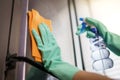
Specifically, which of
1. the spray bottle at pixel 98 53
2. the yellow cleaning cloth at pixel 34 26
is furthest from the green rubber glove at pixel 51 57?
the spray bottle at pixel 98 53

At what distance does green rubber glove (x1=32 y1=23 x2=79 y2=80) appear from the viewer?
78 centimetres

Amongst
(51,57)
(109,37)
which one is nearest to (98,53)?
(109,37)

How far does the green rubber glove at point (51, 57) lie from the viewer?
78 cm

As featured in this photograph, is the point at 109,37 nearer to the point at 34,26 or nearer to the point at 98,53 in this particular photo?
the point at 98,53

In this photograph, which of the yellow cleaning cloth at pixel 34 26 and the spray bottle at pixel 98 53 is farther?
the spray bottle at pixel 98 53

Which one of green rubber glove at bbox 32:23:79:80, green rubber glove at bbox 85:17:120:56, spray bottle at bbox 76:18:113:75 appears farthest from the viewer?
spray bottle at bbox 76:18:113:75

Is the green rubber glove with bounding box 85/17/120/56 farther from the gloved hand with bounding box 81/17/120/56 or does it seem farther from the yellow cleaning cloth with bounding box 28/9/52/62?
the yellow cleaning cloth with bounding box 28/9/52/62

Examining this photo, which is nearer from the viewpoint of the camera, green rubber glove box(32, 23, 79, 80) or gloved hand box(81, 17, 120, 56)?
green rubber glove box(32, 23, 79, 80)

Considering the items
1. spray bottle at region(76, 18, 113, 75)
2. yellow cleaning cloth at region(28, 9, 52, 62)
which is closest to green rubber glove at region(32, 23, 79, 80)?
yellow cleaning cloth at region(28, 9, 52, 62)

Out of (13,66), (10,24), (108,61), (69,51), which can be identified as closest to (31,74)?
(13,66)

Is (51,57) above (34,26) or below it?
below

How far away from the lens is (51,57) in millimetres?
859

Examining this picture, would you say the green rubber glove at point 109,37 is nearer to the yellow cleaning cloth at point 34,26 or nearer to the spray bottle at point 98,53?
the spray bottle at point 98,53

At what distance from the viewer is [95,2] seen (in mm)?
1300
